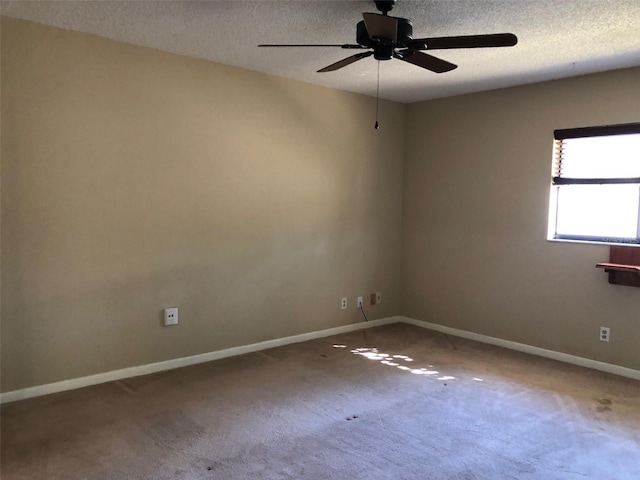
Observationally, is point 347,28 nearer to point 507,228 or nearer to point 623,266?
point 507,228

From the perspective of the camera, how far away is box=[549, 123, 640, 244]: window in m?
3.67

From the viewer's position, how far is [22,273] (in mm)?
2996

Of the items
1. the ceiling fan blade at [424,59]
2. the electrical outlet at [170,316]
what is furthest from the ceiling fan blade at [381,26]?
the electrical outlet at [170,316]

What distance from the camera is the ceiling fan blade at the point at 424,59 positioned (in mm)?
2609

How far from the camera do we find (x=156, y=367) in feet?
11.7


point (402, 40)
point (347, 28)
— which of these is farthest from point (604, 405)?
point (347, 28)

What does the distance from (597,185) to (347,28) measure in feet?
7.92

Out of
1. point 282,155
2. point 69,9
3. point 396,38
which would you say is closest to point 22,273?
point 69,9

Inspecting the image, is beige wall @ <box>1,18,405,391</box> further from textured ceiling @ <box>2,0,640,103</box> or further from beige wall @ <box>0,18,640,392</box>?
textured ceiling @ <box>2,0,640,103</box>

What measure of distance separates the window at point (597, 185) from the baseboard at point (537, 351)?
3.20 feet

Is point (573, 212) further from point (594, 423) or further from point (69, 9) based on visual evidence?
point (69, 9)

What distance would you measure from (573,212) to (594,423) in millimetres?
1853

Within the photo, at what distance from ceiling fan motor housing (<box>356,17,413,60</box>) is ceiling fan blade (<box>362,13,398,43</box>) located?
3.9 inches

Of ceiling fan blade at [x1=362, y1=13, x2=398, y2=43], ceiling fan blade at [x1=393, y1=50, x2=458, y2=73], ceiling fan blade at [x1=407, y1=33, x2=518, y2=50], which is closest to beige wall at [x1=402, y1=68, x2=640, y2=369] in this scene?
ceiling fan blade at [x1=393, y1=50, x2=458, y2=73]
